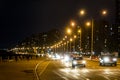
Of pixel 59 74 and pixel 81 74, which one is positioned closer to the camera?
pixel 81 74

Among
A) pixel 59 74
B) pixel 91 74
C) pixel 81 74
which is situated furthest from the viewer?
pixel 59 74

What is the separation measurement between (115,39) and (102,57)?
13805 centimetres

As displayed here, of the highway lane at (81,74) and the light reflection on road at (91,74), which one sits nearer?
the highway lane at (81,74)

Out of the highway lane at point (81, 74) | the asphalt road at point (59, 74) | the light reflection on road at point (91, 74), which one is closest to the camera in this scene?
the highway lane at point (81, 74)

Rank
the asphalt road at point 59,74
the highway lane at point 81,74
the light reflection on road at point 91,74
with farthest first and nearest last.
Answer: the asphalt road at point 59,74
the light reflection on road at point 91,74
the highway lane at point 81,74

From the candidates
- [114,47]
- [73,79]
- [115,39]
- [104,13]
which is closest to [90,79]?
[73,79]

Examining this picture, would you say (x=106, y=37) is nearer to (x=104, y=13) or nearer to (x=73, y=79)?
(x=104, y=13)

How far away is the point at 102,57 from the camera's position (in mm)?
56500

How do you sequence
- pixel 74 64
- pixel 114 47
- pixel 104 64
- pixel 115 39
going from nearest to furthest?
pixel 74 64, pixel 104 64, pixel 114 47, pixel 115 39

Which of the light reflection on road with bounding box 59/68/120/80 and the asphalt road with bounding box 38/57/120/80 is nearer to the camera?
the asphalt road with bounding box 38/57/120/80

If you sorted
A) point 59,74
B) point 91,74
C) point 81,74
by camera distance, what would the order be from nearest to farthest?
1. point 91,74
2. point 81,74
3. point 59,74

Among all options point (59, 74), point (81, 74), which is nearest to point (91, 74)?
point (81, 74)

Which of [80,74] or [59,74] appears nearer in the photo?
[80,74]

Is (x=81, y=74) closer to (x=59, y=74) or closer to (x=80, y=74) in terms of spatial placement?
(x=80, y=74)
